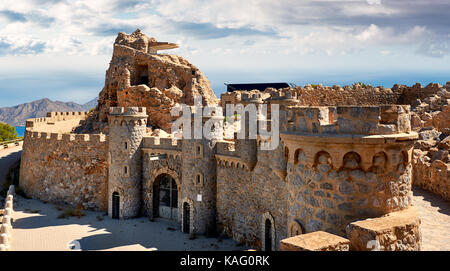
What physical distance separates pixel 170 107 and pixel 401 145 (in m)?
23.6

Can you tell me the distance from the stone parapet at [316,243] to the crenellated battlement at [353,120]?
5.20 feet

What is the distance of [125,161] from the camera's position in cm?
2269

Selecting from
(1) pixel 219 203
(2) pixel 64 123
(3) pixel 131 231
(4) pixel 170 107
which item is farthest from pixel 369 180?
(2) pixel 64 123

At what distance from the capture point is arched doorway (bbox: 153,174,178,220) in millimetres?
22297

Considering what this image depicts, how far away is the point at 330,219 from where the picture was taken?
597 cm

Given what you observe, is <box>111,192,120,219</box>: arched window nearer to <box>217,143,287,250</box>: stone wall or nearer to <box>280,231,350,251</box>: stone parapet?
<box>217,143,287,250</box>: stone wall

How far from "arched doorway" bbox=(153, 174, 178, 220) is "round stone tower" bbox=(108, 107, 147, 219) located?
1.18 metres

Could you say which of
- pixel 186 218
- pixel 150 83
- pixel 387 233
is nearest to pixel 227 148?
pixel 186 218

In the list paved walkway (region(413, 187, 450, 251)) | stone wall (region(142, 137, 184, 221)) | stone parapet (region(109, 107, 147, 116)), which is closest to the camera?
paved walkway (region(413, 187, 450, 251))

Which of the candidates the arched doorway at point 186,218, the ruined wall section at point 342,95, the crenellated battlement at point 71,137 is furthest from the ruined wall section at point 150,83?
the arched doorway at point 186,218

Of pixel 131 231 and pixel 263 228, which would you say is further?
pixel 131 231

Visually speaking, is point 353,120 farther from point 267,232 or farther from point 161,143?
point 161,143

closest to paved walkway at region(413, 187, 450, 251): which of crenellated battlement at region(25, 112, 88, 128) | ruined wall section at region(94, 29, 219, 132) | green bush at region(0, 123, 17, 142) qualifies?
ruined wall section at region(94, 29, 219, 132)
